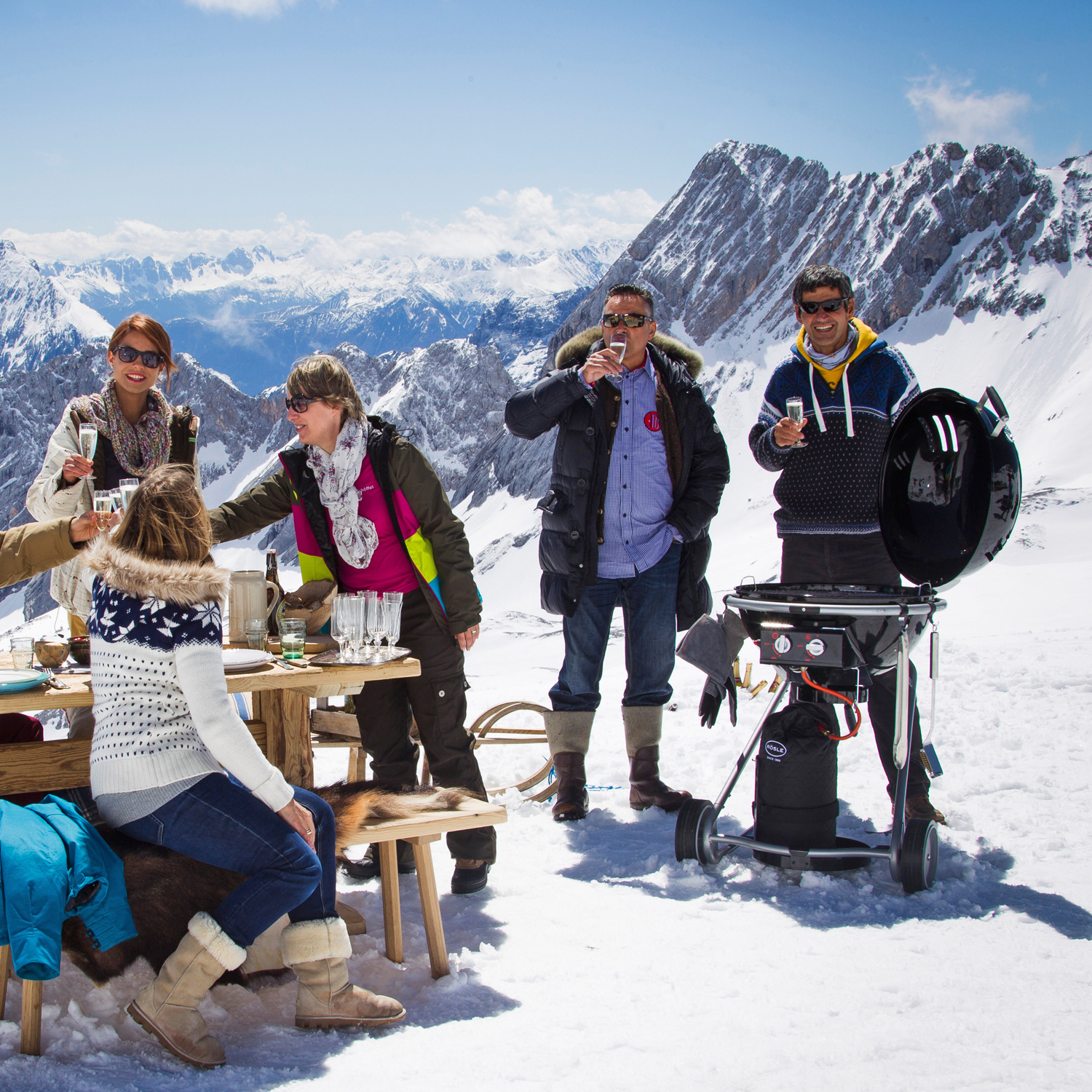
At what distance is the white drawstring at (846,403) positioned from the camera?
4.42m

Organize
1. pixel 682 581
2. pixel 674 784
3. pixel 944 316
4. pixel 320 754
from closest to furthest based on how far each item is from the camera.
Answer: pixel 682 581
pixel 674 784
pixel 320 754
pixel 944 316

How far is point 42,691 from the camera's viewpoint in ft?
9.38

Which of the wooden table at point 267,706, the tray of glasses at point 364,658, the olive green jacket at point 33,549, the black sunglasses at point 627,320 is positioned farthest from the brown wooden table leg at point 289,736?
the black sunglasses at point 627,320

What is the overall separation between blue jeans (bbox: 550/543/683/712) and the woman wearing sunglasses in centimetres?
213

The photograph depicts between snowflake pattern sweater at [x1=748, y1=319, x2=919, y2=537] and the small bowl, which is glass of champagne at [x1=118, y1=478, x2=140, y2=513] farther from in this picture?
snowflake pattern sweater at [x1=748, y1=319, x2=919, y2=537]

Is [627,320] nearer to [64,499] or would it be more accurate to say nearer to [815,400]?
[815,400]

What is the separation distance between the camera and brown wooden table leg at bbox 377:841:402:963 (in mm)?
3242

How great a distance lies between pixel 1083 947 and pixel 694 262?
12327 cm

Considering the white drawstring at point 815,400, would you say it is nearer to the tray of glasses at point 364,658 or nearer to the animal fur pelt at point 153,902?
the tray of glasses at point 364,658

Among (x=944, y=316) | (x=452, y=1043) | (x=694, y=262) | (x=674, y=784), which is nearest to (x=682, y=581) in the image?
(x=674, y=784)

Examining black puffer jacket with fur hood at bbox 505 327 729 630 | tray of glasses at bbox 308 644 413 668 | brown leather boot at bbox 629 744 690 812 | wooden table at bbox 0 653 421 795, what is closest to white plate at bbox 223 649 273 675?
wooden table at bbox 0 653 421 795

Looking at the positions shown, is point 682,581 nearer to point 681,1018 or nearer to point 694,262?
point 681,1018

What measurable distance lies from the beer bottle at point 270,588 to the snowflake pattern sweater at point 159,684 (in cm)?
107

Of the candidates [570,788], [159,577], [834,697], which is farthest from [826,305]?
[159,577]
